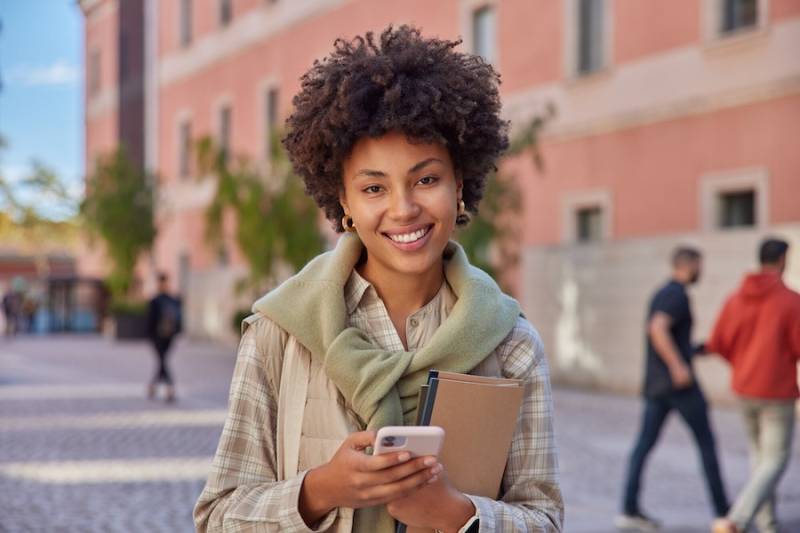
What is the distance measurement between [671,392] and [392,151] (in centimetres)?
639

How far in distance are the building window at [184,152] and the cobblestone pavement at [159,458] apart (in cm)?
1862

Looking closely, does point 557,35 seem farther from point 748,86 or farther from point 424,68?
point 424,68

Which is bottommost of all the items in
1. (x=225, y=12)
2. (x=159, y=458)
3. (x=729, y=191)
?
(x=159, y=458)

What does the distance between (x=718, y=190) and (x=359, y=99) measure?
16.9 m

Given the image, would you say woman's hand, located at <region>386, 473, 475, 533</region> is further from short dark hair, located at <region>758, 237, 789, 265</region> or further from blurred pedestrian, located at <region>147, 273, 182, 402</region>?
blurred pedestrian, located at <region>147, 273, 182, 402</region>

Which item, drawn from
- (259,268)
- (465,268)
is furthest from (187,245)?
(465,268)

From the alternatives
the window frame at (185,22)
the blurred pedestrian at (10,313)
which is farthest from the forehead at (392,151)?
the blurred pedestrian at (10,313)

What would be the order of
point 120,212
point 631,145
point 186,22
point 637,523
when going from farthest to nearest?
1. point 186,22
2. point 120,212
3. point 631,145
4. point 637,523

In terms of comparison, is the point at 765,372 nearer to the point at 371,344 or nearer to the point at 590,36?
the point at 371,344

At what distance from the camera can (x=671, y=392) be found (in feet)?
28.0

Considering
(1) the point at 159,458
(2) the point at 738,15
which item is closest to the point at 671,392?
(1) the point at 159,458

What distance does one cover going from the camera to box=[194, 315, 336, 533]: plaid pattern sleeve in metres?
2.45

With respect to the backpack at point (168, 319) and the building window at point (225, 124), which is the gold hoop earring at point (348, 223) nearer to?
the backpack at point (168, 319)

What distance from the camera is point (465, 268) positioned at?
2.70 m
